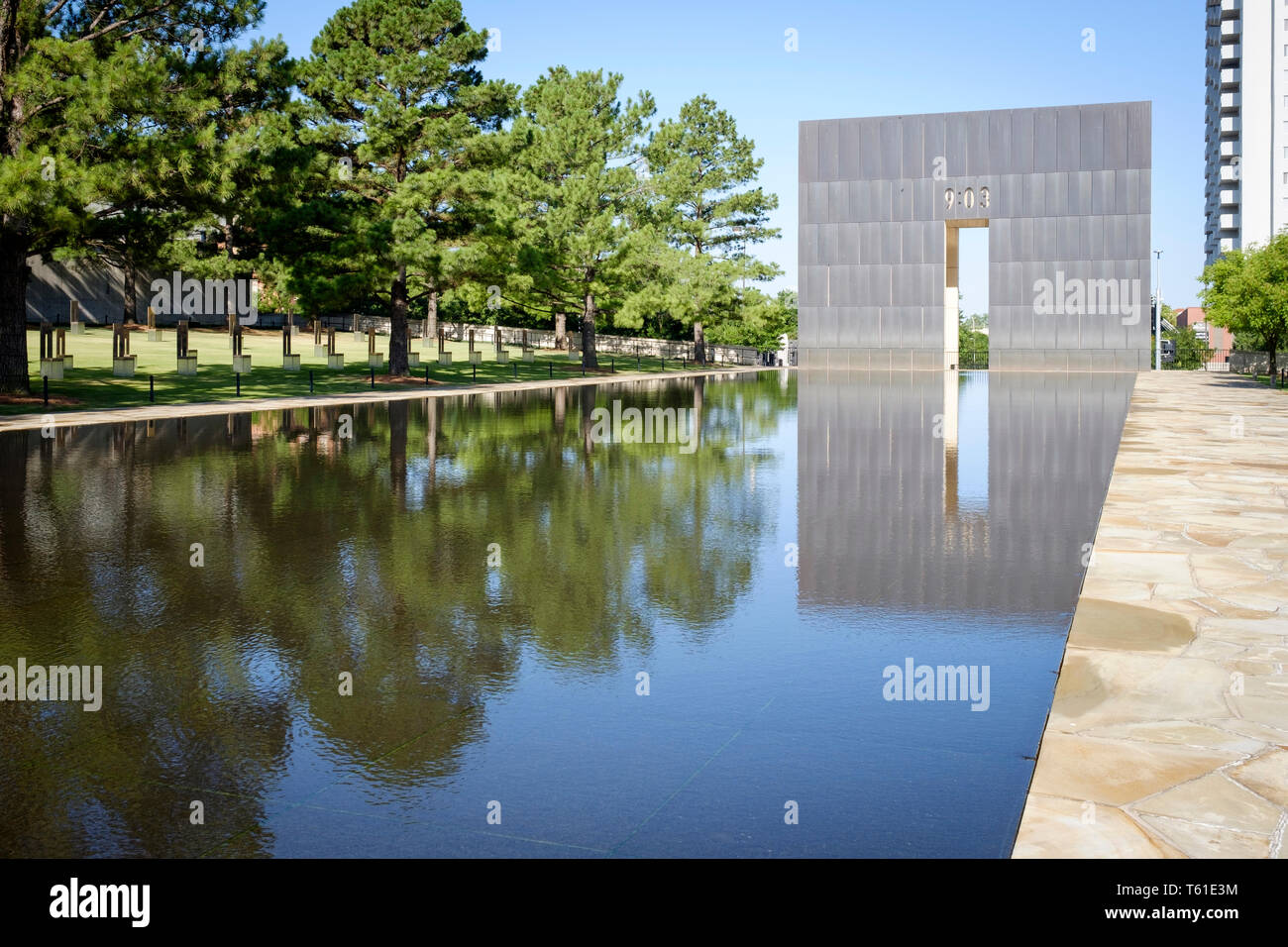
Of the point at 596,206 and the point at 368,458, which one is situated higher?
the point at 596,206

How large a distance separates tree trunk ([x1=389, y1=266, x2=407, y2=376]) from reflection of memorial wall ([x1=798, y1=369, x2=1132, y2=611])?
20.8 metres

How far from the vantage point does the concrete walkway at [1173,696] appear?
4770 mm

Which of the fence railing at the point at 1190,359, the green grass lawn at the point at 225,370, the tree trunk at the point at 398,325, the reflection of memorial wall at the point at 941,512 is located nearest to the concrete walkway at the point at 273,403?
the green grass lawn at the point at 225,370

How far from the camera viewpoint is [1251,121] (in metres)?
118

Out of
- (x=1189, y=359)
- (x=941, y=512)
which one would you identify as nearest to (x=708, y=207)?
(x=1189, y=359)

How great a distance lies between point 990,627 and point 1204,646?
1.33 meters

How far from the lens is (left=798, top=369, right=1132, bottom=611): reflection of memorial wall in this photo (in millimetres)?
9422

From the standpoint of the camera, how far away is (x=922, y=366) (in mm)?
73000

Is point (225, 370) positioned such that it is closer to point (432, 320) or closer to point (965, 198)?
point (432, 320)

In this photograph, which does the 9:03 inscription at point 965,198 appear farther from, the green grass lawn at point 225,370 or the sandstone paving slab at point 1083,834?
the sandstone paving slab at point 1083,834

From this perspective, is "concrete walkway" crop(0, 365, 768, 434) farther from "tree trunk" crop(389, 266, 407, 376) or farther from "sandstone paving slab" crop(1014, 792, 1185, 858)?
"sandstone paving slab" crop(1014, 792, 1185, 858)
